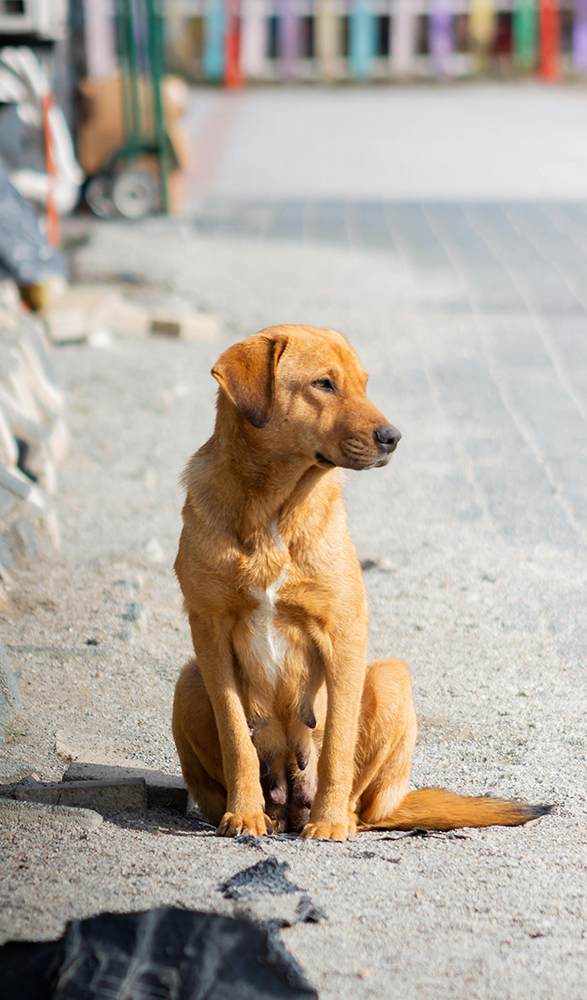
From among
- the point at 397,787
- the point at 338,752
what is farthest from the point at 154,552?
the point at 338,752

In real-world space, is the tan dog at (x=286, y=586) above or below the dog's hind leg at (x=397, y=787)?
above

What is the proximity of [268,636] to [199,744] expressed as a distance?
0.51 m

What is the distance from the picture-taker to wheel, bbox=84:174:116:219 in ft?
47.8

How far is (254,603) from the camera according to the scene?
10.7 feet

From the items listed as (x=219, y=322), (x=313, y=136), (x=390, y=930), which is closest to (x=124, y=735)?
(x=390, y=930)

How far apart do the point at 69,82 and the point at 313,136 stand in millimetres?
5841

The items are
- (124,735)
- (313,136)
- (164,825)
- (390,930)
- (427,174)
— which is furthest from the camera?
(313,136)

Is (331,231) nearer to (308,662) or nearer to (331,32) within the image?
(308,662)

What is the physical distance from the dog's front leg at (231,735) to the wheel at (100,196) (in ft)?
39.9

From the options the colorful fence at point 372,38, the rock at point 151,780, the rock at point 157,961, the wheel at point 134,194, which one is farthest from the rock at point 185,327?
the colorful fence at point 372,38

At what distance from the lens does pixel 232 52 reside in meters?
25.7

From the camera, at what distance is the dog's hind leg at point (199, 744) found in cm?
354

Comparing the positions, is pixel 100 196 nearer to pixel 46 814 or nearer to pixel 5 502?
pixel 5 502

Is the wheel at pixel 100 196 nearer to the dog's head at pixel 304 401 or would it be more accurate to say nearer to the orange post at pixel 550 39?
the dog's head at pixel 304 401
